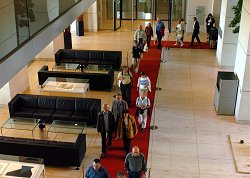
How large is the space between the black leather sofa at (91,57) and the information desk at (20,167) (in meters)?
8.40

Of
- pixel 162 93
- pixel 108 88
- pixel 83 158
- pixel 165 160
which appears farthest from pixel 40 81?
pixel 165 160

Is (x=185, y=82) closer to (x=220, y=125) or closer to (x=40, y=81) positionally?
(x=220, y=125)

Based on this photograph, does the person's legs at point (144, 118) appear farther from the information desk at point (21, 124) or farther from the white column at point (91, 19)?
the white column at point (91, 19)

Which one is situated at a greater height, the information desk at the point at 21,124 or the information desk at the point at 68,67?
the information desk at the point at 68,67

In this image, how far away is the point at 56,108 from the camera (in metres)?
12.6

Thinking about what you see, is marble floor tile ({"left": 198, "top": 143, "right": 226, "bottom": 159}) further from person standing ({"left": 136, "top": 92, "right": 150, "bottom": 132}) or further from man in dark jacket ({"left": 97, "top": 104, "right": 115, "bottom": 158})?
man in dark jacket ({"left": 97, "top": 104, "right": 115, "bottom": 158})

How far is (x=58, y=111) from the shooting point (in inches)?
490

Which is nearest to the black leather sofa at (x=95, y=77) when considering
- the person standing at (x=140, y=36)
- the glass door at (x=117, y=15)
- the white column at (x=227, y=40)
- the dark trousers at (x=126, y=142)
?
the person standing at (x=140, y=36)

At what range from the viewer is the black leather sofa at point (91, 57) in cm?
1681

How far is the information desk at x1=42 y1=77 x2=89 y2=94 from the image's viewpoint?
1327 centimetres

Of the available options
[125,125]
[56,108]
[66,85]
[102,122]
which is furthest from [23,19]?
[66,85]

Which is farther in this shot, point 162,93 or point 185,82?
point 185,82

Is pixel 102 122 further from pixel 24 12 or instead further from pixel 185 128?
pixel 185 128

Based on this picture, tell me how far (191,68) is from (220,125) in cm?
532
